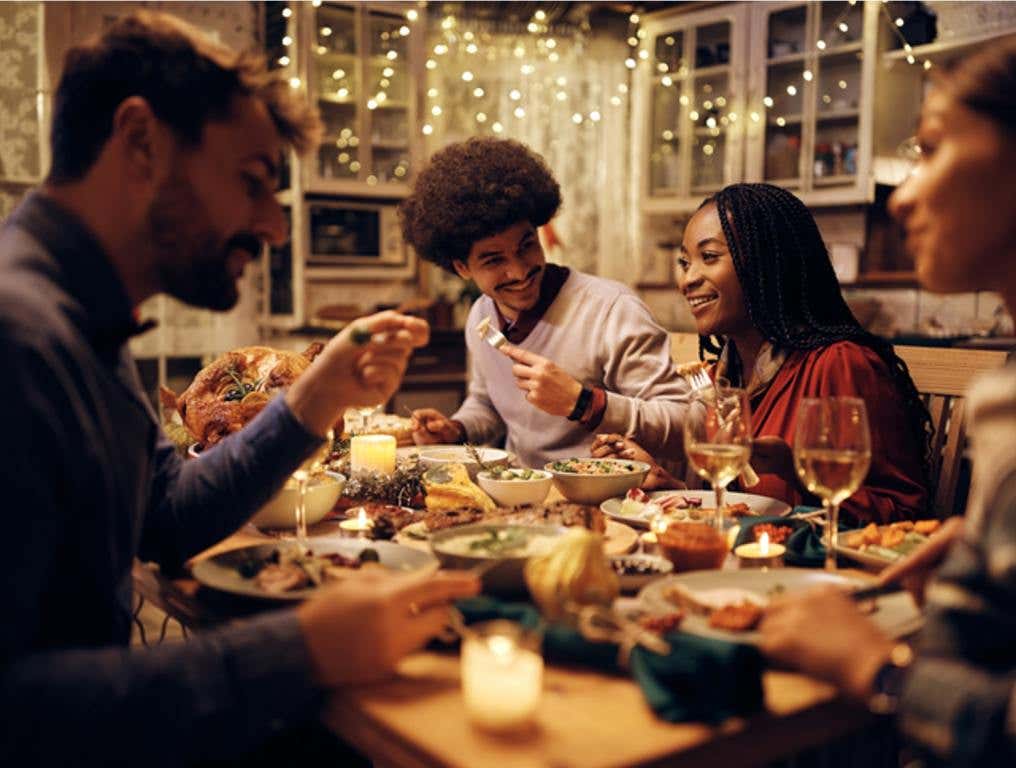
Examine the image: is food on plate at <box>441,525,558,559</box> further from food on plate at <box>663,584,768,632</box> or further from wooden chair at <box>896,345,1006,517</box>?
wooden chair at <box>896,345,1006,517</box>

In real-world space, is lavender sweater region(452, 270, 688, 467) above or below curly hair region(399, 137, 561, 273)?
below

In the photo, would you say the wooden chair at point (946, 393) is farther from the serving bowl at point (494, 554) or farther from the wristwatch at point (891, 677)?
the wristwatch at point (891, 677)

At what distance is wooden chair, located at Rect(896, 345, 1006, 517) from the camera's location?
83.3 inches

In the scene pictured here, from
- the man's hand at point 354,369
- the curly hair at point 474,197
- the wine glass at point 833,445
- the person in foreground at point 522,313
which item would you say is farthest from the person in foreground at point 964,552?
the curly hair at point 474,197

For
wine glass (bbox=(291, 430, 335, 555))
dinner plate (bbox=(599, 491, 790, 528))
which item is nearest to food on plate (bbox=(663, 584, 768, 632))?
dinner plate (bbox=(599, 491, 790, 528))

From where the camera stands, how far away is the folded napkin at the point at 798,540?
4.53ft

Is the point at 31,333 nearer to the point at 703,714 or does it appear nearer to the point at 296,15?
the point at 703,714

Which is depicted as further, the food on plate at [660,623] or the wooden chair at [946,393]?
the wooden chair at [946,393]

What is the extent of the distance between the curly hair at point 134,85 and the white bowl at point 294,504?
0.65m

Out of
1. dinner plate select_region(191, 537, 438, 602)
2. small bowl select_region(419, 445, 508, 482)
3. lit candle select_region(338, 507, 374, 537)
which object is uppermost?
small bowl select_region(419, 445, 508, 482)

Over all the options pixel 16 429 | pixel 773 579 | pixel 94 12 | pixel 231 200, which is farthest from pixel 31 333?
pixel 94 12

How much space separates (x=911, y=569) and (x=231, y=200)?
0.93 meters

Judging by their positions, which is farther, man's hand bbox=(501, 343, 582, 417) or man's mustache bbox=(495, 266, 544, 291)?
man's mustache bbox=(495, 266, 544, 291)

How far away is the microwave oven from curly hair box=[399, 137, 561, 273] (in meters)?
2.52
